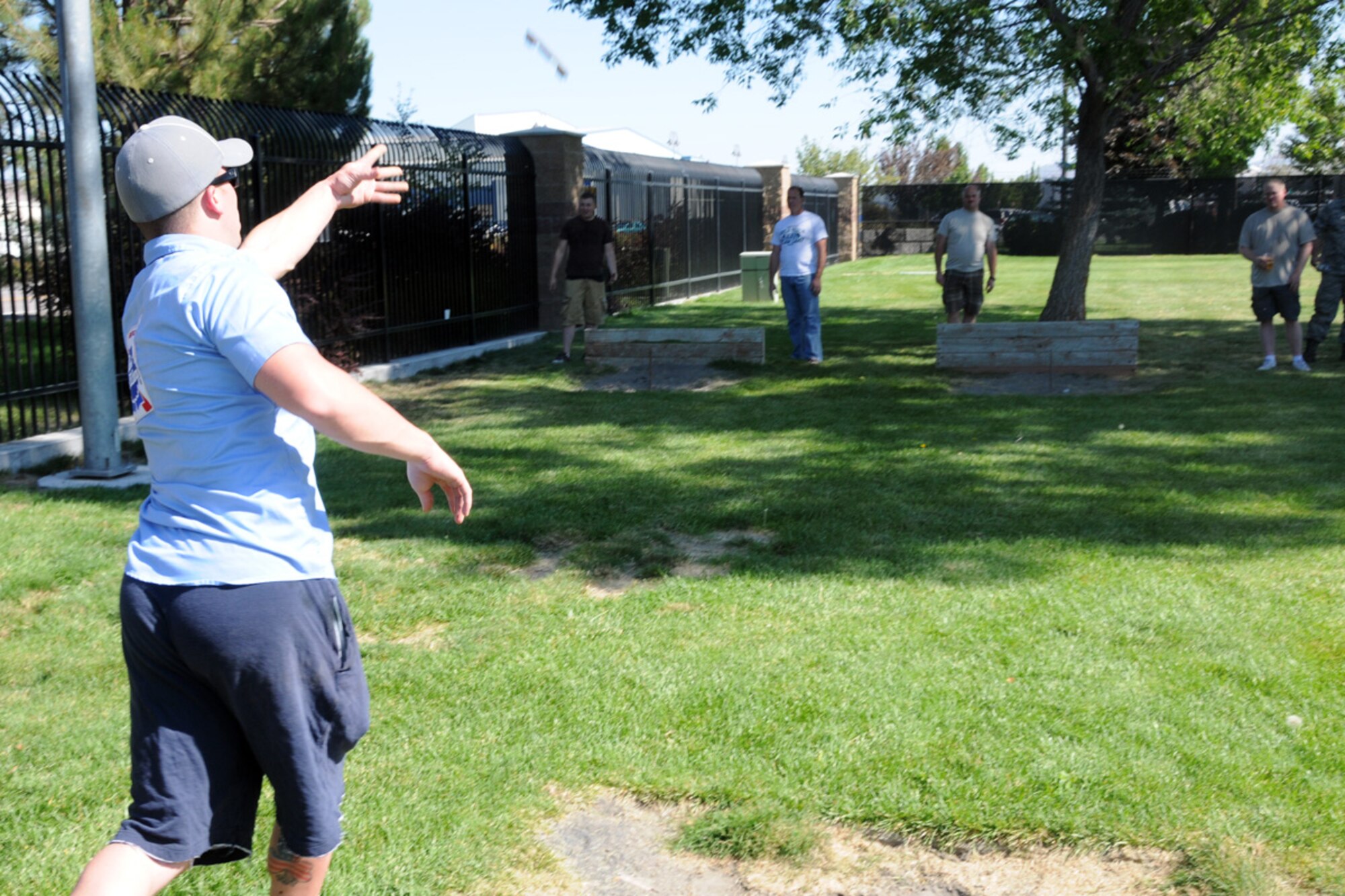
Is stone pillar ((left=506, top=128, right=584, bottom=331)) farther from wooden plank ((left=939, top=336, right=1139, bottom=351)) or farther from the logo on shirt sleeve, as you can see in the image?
the logo on shirt sleeve

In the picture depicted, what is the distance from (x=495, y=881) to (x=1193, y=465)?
6.20 metres

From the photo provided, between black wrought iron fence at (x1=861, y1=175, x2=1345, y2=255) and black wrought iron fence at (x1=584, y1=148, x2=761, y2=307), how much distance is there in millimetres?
12032

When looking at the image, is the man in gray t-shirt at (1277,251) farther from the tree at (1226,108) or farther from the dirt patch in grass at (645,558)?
the dirt patch in grass at (645,558)

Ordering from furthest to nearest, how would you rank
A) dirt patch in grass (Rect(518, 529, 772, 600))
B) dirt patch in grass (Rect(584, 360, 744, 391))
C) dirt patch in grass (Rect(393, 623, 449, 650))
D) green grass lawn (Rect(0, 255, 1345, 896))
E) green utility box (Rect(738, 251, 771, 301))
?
1. green utility box (Rect(738, 251, 771, 301))
2. dirt patch in grass (Rect(584, 360, 744, 391))
3. dirt patch in grass (Rect(518, 529, 772, 600))
4. dirt patch in grass (Rect(393, 623, 449, 650))
5. green grass lawn (Rect(0, 255, 1345, 896))

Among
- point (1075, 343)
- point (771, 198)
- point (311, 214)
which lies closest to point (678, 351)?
point (1075, 343)

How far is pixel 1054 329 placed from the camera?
12.2 m

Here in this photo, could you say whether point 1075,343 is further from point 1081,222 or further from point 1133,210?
point 1133,210

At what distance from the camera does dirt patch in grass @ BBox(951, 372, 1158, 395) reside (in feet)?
37.8

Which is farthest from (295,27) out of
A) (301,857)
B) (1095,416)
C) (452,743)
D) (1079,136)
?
(301,857)

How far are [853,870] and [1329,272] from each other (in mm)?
11449

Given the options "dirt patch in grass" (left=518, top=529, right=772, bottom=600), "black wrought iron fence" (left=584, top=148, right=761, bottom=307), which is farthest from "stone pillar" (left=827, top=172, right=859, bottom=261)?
"dirt patch in grass" (left=518, top=529, right=772, bottom=600)

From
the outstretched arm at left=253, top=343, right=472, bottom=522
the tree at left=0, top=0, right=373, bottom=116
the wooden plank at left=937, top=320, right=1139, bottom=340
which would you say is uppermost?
the tree at left=0, top=0, right=373, bottom=116

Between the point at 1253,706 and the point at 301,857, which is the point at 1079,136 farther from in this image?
the point at 301,857

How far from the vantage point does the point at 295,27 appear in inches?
588
